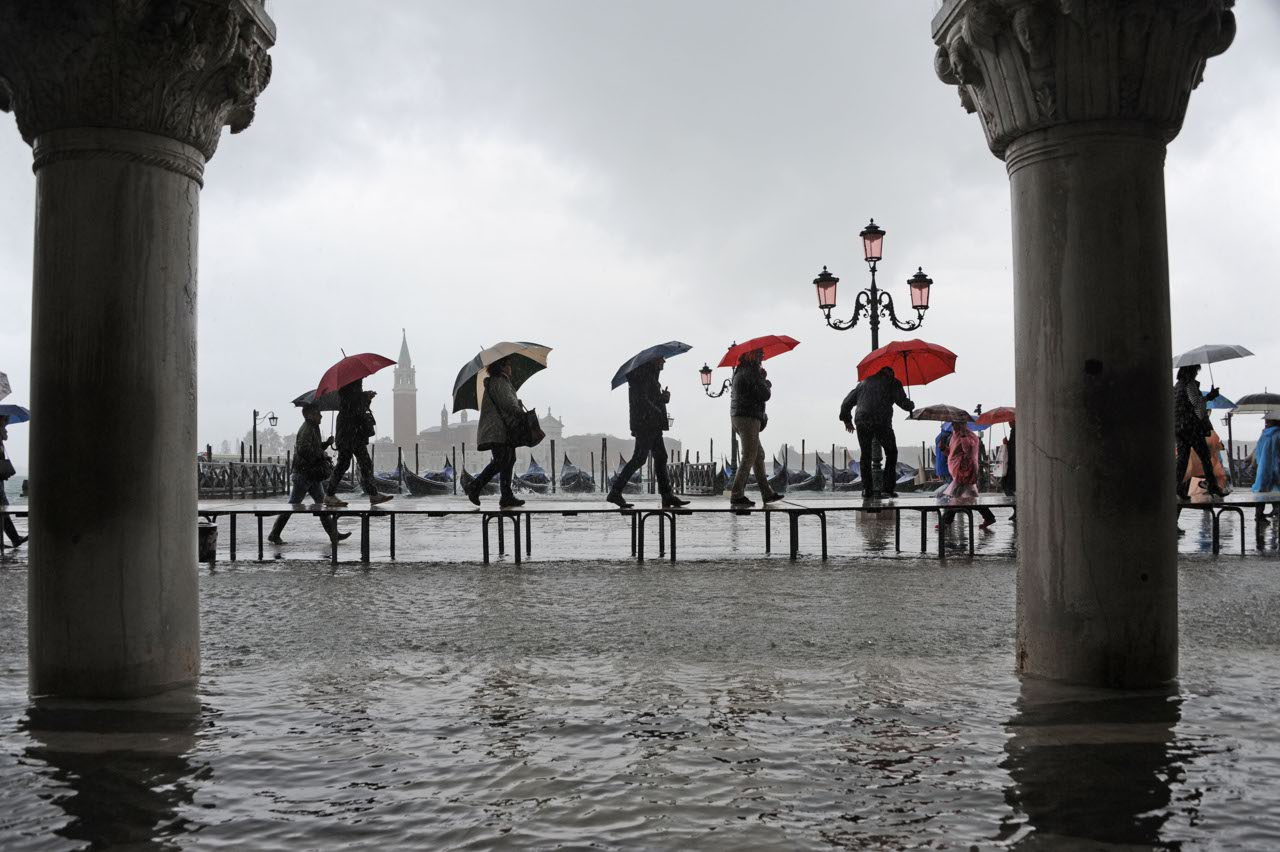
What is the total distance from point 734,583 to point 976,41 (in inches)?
189

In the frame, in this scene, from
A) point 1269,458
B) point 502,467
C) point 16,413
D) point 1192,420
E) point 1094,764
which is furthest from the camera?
point 16,413

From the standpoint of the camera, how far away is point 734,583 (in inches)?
338

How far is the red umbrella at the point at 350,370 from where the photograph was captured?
1186 cm

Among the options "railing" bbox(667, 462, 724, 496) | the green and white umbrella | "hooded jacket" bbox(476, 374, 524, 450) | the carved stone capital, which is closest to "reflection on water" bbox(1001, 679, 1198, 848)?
the carved stone capital

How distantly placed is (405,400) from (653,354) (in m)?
161

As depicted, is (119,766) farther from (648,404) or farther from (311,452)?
(311,452)

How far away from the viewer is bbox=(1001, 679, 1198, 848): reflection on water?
296 centimetres

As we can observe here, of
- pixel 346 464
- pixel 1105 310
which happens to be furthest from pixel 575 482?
pixel 1105 310

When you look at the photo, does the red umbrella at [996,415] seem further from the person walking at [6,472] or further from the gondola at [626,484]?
the person walking at [6,472]

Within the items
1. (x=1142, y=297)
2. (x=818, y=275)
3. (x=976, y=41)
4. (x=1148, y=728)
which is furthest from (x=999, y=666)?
(x=818, y=275)

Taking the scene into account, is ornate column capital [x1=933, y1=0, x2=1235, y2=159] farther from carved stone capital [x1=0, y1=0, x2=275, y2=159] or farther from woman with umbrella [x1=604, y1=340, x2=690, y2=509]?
woman with umbrella [x1=604, y1=340, x2=690, y2=509]

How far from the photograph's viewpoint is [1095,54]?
4.58 meters

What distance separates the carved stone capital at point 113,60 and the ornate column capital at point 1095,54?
335 cm

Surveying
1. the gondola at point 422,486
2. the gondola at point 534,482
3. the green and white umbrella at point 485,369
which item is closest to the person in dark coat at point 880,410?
the green and white umbrella at point 485,369
